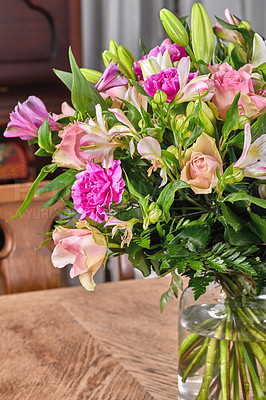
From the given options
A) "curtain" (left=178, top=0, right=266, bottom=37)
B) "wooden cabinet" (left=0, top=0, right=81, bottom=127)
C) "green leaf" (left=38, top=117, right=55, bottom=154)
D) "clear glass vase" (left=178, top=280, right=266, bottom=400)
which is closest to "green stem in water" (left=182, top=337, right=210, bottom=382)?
"clear glass vase" (left=178, top=280, right=266, bottom=400)

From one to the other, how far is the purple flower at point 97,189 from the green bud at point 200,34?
0.46ft

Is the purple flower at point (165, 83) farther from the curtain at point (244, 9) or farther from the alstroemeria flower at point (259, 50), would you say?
the curtain at point (244, 9)

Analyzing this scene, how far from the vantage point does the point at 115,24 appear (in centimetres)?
227

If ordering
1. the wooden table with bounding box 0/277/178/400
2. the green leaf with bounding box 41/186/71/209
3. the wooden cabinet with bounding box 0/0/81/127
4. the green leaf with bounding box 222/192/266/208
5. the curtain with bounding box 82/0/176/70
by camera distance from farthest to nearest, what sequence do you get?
the curtain with bounding box 82/0/176/70 < the wooden cabinet with bounding box 0/0/81/127 < the wooden table with bounding box 0/277/178/400 < the green leaf with bounding box 41/186/71/209 < the green leaf with bounding box 222/192/266/208

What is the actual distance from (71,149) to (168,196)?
0.10m

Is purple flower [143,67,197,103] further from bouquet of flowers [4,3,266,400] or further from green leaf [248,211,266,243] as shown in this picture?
green leaf [248,211,266,243]

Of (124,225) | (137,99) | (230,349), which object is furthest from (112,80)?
(230,349)

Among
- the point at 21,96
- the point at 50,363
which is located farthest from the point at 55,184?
the point at 21,96

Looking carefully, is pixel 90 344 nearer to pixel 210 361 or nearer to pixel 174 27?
pixel 210 361

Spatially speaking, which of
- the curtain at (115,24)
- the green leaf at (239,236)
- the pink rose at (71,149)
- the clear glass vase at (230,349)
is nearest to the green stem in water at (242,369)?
the clear glass vase at (230,349)

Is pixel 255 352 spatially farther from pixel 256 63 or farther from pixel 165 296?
pixel 256 63

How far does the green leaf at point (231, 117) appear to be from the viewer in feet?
1.52

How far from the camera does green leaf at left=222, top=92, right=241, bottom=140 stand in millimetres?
464

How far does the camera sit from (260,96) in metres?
0.49
